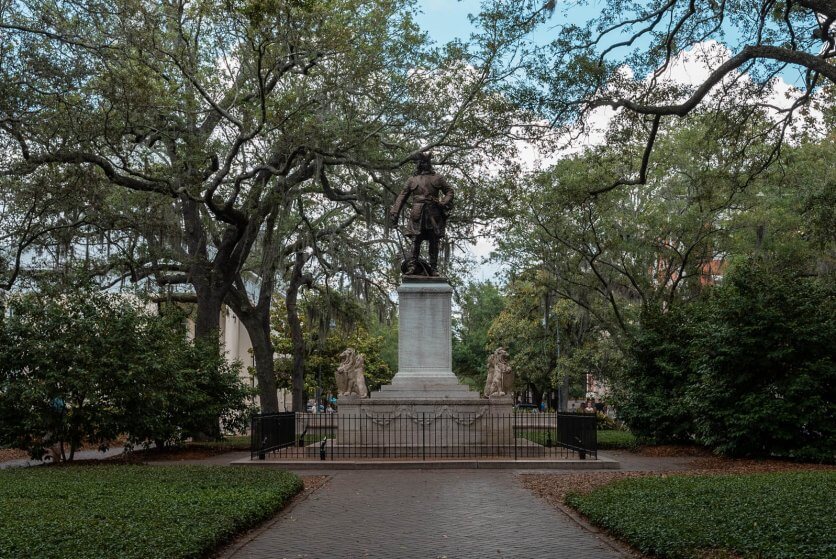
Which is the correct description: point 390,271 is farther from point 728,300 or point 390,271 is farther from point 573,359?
point 573,359

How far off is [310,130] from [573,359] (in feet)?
81.7

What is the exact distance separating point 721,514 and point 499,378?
10.5 metres

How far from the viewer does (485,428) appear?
1859 centimetres

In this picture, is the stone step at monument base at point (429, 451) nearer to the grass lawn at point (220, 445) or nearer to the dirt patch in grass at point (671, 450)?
the dirt patch in grass at point (671, 450)

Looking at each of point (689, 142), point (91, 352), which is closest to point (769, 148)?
point (689, 142)

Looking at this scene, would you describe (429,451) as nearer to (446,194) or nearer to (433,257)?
(433,257)

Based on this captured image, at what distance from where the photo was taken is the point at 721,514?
357 inches

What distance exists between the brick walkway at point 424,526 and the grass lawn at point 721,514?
1.62 ft

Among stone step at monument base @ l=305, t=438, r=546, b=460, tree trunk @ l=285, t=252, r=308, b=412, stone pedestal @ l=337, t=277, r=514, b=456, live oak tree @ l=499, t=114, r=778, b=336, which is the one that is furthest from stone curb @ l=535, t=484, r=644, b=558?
tree trunk @ l=285, t=252, r=308, b=412

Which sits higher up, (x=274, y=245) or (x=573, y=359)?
(x=274, y=245)

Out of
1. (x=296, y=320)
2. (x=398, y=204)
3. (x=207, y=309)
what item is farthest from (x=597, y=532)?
(x=296, y=320)

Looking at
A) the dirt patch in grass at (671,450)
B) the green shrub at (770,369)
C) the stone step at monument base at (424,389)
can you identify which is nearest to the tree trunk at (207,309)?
the stone step at monument base at (424,389)

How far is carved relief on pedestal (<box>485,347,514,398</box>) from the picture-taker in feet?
64.0

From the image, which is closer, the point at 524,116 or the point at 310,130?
the point at 524,116
